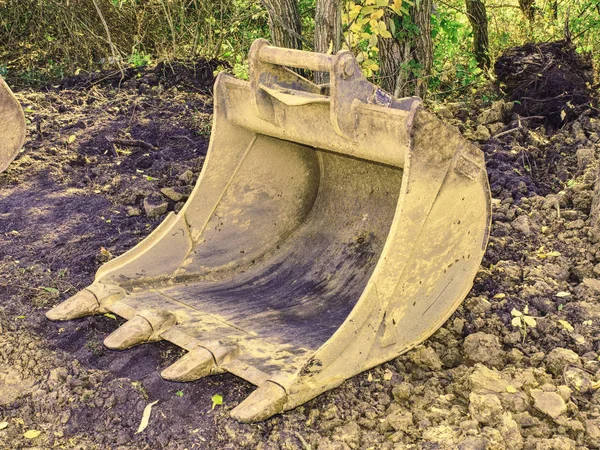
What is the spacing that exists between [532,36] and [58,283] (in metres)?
5.07

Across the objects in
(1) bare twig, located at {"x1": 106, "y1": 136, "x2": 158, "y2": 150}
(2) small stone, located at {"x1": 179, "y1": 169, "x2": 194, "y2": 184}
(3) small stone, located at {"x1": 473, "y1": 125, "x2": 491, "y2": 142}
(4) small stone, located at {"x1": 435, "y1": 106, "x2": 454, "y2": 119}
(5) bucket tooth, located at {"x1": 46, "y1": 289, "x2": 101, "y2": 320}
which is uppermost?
(4) small stone, located at {"x1": 435, "y1": 106, "x2": 454, "y2": 119}

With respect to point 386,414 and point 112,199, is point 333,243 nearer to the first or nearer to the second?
point 386,414

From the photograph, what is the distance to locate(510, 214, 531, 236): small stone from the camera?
151 inches

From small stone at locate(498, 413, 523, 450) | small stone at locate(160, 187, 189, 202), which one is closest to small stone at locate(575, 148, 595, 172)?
small stone at locate(498, 413, 523, 450)

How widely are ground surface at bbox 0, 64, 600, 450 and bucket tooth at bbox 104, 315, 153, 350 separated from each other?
70 mm

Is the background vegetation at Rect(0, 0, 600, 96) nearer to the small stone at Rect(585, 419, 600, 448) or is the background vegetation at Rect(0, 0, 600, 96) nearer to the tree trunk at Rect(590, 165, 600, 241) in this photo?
the tree trunk at Rect(590, 165, 600, 241)

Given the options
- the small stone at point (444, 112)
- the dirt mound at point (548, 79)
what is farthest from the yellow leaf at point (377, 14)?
the dirt mound at point (548, 79)

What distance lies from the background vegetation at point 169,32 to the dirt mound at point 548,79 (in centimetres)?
82

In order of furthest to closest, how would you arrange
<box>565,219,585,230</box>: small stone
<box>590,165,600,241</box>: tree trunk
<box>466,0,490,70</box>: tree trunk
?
1. <box>466,0,490,70</box>: tree trunk
2. <box>565,219,585,230</box>: small stone
3. <box>590,165,600,241</box>: tree trunk

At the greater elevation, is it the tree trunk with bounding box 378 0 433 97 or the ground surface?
the tree trunk with bounding box 378 0 433 97

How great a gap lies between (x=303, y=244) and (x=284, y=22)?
2298mm

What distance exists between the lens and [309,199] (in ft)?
13.0

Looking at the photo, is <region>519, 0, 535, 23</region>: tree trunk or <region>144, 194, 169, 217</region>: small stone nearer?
<region>144, 194, 169, 217</region>: small stone

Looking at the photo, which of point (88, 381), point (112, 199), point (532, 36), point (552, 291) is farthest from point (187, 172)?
point (532, 36)
